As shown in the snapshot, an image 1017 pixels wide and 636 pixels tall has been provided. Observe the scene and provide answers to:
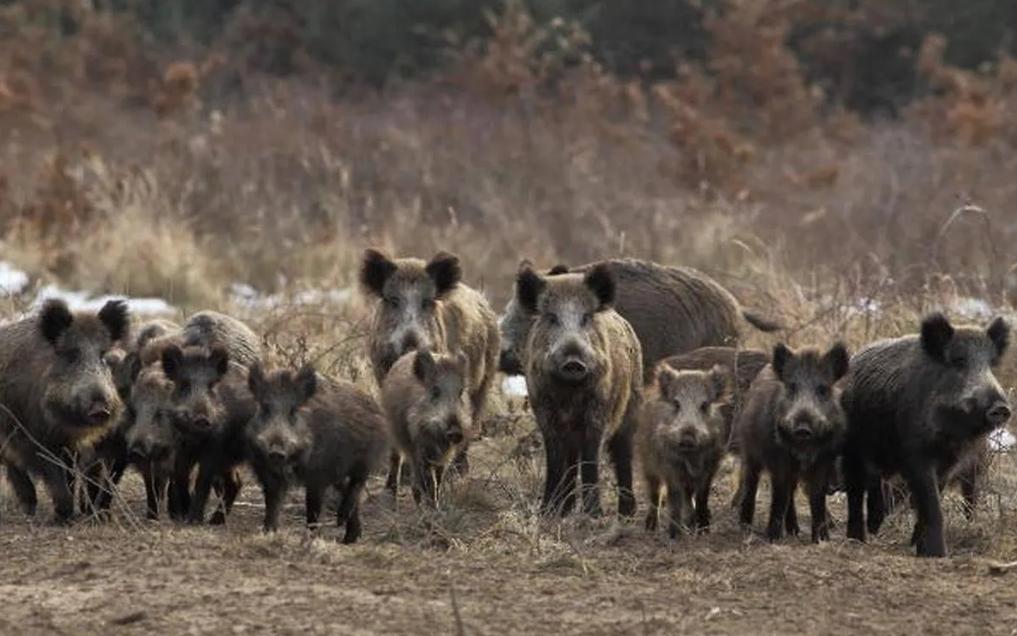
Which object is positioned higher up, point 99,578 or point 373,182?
point 373,182

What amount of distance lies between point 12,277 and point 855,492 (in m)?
10.6

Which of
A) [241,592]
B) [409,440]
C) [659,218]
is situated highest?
[659,218]

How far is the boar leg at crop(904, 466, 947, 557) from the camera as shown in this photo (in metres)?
10.1

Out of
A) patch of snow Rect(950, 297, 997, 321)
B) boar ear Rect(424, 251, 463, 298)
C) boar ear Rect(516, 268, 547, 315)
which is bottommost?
boar ear Rect(516, 268, 547, 315)

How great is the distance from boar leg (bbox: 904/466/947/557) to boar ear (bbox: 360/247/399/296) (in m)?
3.49

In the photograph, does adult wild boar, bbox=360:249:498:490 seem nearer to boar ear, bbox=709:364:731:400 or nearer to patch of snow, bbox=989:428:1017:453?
boar ear, bbox=709:364:731:400

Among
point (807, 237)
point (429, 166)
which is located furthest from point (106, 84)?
point (807, 237)

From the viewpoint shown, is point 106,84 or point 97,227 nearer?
point 97,227

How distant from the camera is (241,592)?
866cm

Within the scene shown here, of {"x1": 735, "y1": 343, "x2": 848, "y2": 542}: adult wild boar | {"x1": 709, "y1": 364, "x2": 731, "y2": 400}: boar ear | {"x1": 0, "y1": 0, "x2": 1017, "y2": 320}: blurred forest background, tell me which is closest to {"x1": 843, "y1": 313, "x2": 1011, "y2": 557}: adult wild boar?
{"x1": 735, "y1": 343, "x2": 848, "y2": 542}: adult wild boar

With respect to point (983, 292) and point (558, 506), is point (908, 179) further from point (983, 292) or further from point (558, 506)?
point (558, 506)

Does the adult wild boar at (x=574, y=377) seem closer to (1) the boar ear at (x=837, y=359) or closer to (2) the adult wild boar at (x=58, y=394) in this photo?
(1) the boar ear at (x=837, y=359)

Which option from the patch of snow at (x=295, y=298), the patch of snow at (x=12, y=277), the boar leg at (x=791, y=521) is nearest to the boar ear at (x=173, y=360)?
the boar leg at (x=791, y=521)

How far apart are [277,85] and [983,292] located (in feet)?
53.8
